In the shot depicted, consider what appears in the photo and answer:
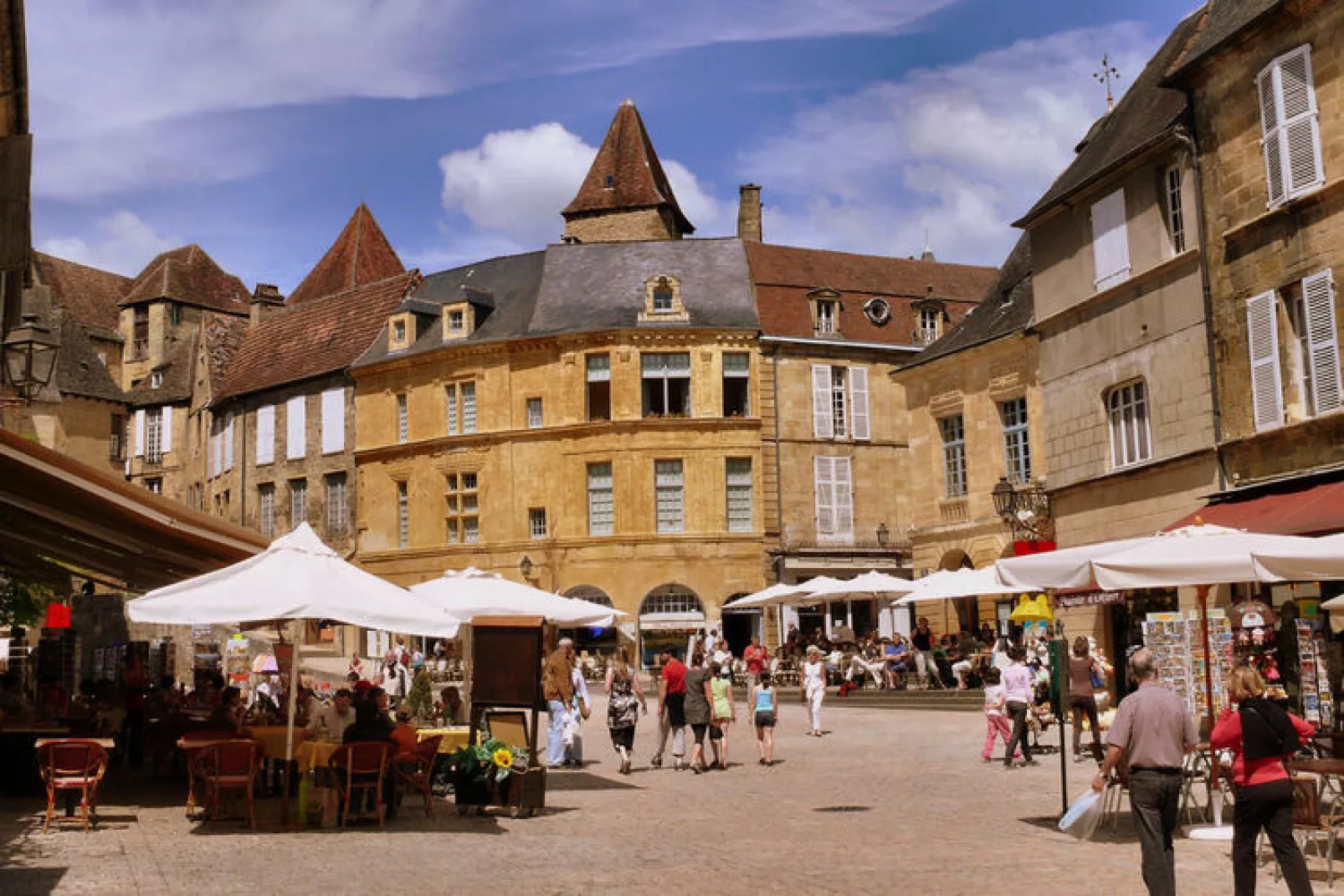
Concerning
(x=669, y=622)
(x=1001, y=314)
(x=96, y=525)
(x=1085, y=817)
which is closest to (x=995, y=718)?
(x=1085, y=817)

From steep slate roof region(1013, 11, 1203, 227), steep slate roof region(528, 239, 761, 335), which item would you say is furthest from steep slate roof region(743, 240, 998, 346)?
steep slate roof region(1013, 11, 1203, 227)

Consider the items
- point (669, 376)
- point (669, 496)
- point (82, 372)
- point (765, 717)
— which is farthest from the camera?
point (82, 372)

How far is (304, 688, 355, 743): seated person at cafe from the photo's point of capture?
13.5m

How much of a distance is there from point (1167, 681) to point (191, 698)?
518 inches

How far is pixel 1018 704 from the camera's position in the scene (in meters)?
16.5

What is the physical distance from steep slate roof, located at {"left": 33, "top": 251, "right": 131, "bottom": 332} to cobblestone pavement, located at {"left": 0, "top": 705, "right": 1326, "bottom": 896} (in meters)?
55.1

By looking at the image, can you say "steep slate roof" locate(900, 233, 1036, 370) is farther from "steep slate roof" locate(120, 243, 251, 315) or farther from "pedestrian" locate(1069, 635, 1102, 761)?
"steep slate roof" locate(120, 243, 251, 315)

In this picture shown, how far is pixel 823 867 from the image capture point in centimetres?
948

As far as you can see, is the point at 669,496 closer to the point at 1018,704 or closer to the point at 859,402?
the point at 859,402

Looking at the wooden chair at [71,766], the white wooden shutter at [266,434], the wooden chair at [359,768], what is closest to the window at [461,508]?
the white wooden shutter at [266,434]

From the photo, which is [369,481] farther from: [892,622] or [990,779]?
[990,779]

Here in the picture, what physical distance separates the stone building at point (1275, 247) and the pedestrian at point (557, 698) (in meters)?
7.72

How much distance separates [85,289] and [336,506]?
28.7 m

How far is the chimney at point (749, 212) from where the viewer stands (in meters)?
47.8
